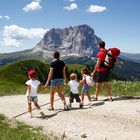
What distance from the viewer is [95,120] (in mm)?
14922

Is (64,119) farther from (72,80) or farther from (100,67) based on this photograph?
(100,67)

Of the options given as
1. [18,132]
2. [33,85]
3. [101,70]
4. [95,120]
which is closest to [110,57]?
[101,70]

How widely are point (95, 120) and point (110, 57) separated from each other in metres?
4.64

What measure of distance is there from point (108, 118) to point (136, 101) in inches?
148

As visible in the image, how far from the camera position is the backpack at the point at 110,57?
18281 millimetres

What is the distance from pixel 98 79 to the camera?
18.9m

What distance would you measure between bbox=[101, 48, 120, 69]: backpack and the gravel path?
184 cm

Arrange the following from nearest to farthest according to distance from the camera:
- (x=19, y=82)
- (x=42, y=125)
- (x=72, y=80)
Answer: (x=42, y=125), (x=72, y=80), (x=19, y=82)

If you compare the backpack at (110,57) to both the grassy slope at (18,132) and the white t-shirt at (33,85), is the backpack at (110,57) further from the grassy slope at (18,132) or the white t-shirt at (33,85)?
the grassy slope at (18,132)

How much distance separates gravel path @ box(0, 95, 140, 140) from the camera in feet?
41.6

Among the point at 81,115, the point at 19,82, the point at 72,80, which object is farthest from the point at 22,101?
the point at 19,82

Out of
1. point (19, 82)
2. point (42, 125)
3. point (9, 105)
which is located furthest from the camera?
point (19, 82)

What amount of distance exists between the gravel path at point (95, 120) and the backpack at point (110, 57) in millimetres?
1840

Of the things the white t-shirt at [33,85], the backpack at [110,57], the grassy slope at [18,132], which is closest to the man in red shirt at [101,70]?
the backpack at [110,57]
